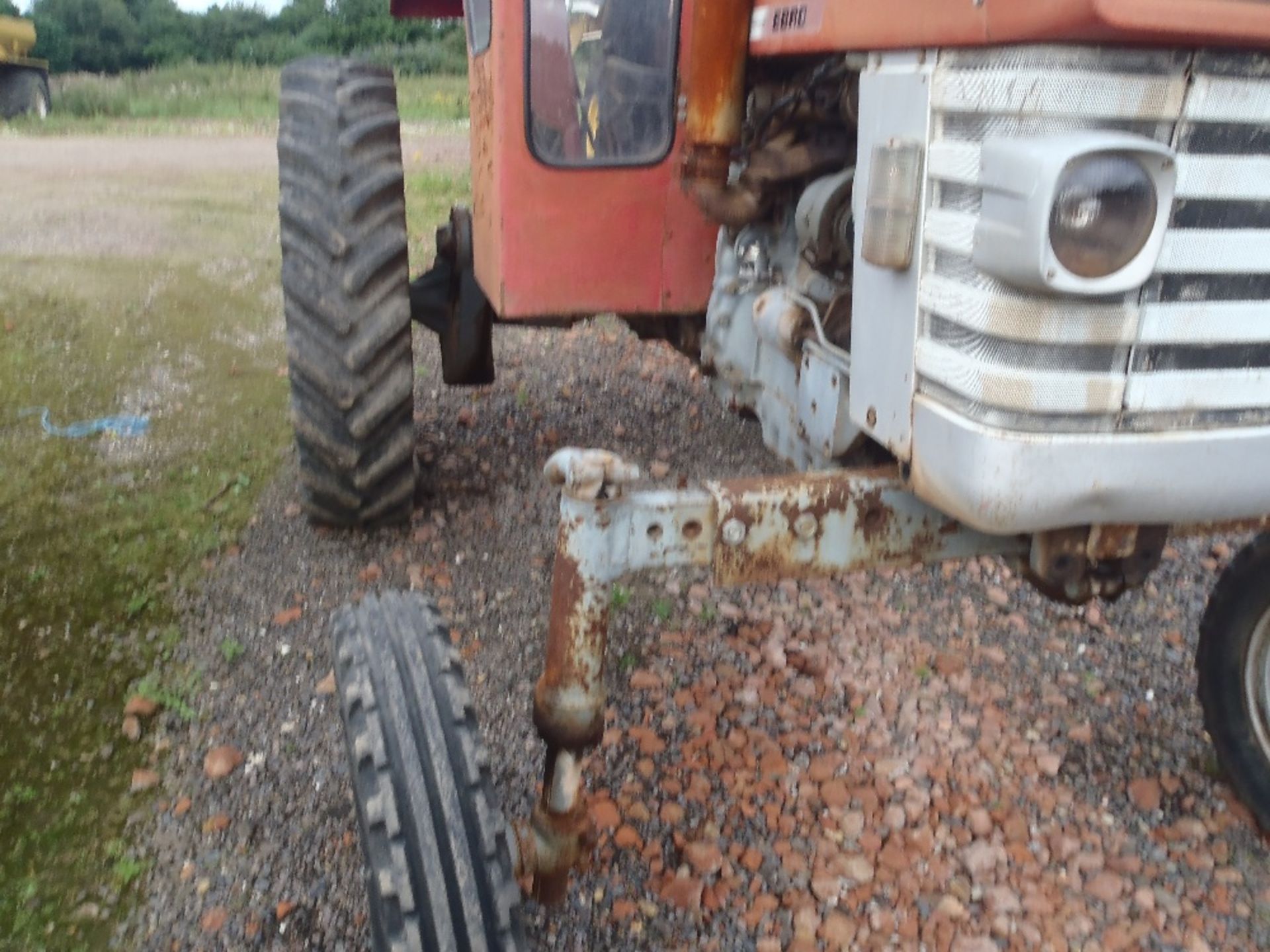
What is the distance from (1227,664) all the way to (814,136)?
133 centimetres

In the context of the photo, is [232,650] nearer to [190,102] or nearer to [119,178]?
[119,178]

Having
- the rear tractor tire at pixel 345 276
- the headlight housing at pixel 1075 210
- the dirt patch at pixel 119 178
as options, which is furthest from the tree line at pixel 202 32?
the headlight housing at pixel 1075 210

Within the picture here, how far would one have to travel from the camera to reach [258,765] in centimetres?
244

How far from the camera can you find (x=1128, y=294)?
54.9 inches

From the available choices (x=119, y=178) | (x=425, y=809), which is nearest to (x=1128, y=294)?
(x=425, y=809)

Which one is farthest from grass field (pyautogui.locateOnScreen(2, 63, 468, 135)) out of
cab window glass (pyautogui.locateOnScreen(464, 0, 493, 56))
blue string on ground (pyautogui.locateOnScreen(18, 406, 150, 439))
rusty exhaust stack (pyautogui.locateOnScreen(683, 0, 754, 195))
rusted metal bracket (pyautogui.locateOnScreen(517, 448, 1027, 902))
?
rusted metal bracket (pyautogui.locateOnScreen(517, 448, 1027, 902))

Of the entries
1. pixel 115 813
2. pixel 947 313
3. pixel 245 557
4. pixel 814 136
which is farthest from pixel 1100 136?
pixel 245 557

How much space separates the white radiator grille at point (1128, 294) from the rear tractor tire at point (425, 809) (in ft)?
2.73

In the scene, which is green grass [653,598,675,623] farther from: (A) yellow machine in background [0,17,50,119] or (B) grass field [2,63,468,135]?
(A) yellow machine in background [0,17,50,119]

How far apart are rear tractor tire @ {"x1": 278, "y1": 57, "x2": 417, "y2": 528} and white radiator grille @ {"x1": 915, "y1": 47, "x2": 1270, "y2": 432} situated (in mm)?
1752

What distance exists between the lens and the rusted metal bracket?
162 centimetres

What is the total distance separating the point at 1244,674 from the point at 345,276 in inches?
86.8

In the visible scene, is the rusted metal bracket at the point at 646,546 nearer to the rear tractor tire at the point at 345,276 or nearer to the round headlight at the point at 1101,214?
the round headlight at the point at 1101,214

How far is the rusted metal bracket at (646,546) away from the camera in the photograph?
162cm
